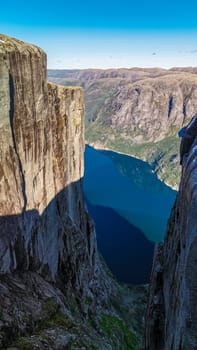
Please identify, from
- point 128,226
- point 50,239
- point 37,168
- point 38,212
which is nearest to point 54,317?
point 38,212

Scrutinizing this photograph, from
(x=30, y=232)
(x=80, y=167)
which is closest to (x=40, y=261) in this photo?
(x=30, y=232)

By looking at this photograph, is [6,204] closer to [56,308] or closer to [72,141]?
[56,308]

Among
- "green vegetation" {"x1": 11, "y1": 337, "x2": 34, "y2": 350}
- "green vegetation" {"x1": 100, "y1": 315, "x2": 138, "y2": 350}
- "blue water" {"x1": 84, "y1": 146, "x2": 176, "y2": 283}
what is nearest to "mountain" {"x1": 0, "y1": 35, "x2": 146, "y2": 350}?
"green vegetation" {"x1": 11, "y1": 337, "x2": 34, "y2": 350}

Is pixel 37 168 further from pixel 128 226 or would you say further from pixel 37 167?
pixel 128 226

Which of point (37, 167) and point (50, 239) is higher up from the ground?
point (37, 167)

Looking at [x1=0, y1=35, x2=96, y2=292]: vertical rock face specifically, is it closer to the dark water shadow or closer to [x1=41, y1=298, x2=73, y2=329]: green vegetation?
the dark water shadow
